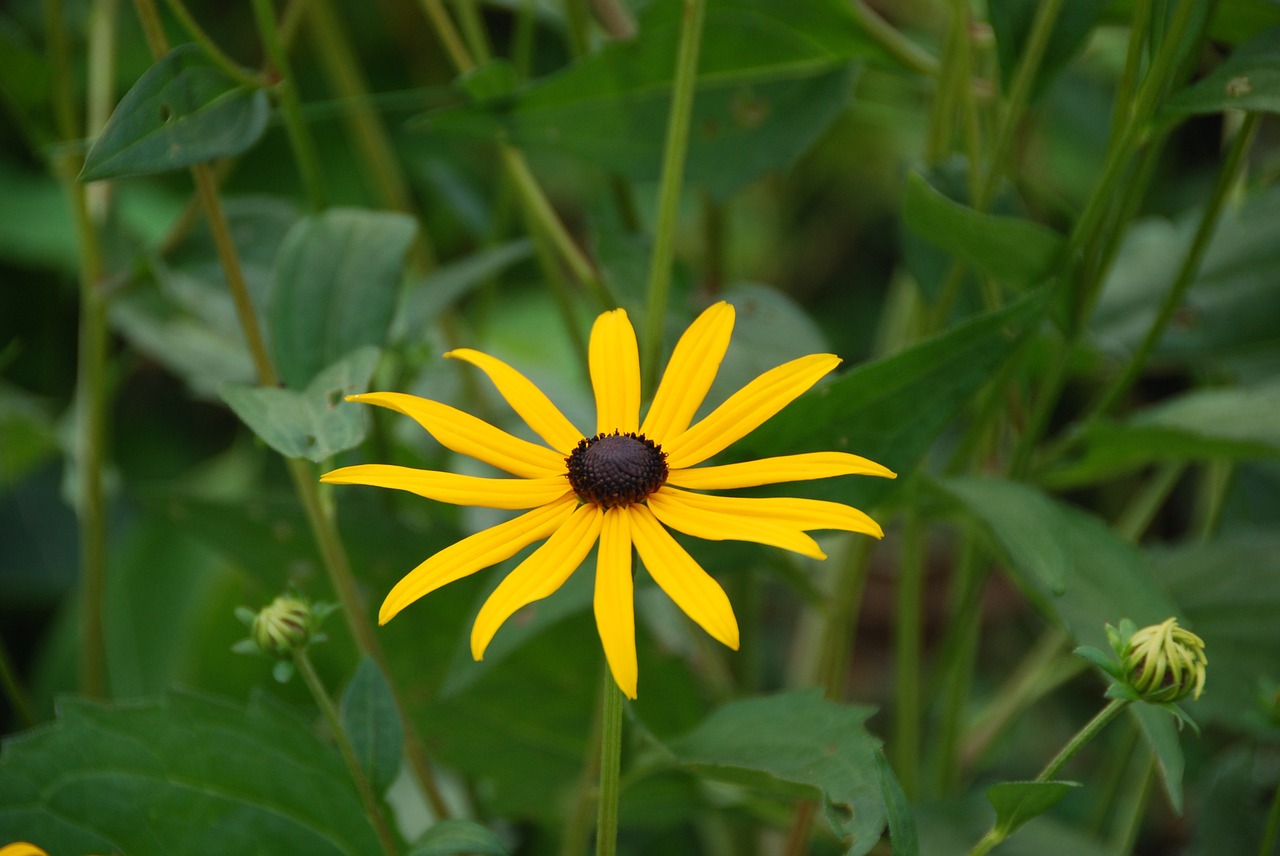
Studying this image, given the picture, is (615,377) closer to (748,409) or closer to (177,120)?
(748,409)

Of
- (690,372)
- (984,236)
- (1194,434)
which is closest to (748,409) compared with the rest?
(690,372)

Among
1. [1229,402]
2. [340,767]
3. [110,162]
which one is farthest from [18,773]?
[1229,402]

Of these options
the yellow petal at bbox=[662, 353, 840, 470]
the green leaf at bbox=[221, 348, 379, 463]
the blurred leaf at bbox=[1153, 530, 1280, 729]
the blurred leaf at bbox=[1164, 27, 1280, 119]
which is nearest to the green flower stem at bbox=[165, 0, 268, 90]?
the green leaf at bbox=[221, 348, 379, 463]

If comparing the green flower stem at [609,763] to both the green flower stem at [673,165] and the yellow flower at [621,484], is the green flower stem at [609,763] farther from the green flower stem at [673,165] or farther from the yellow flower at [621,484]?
the green flower stem at [673,165]

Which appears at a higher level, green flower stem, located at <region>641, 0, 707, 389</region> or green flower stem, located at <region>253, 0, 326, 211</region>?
green flower stem, located at <region>253, 0, 326, 211</region>

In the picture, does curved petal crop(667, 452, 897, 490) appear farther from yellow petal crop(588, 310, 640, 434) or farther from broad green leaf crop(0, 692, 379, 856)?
broad green leaf crop(0, 692, 379, 856)
